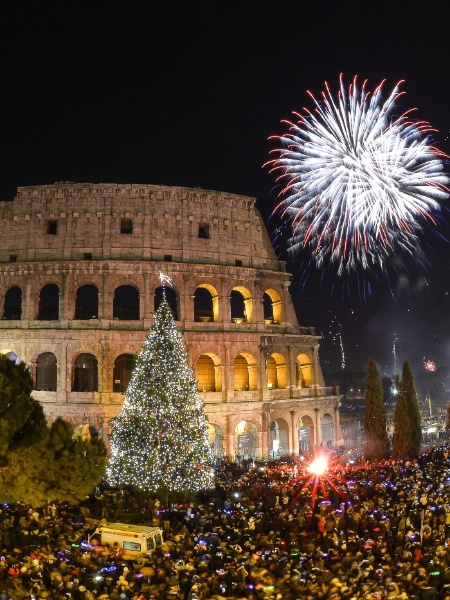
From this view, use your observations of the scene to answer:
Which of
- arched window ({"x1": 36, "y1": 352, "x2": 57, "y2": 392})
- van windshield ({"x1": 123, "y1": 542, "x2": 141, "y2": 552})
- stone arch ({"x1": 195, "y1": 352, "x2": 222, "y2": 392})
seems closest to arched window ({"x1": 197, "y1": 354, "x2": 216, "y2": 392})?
stone arch ({"x1": 195, "y1": 352, "x2": 222, "y2": 392})

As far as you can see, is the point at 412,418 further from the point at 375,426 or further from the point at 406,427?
the point at 375,426

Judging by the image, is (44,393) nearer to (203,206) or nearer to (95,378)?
(95,378)

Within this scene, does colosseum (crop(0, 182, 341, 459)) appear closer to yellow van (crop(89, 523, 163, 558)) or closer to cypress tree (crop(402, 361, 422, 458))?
cypress tree (crop(402, 361, 422, 458))

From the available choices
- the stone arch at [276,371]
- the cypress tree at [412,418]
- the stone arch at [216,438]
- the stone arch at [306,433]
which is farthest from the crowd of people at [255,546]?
the stone arch at [306,433]

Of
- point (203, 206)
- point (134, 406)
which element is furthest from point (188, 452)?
point (203, 206)

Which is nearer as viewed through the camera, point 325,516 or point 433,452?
point 325,516

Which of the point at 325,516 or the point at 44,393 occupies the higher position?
the point at 44,393

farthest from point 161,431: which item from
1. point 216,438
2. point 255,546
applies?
point 216,438

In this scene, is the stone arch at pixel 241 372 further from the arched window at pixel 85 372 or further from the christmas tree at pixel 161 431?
the christmas tree at pixel 161 431
